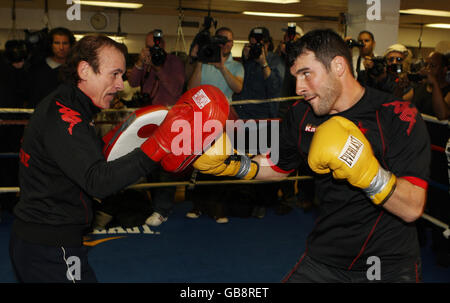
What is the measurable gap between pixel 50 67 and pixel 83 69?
93.3 inches

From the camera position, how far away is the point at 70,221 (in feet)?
5.16

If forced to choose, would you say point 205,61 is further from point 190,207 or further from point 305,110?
point 305,110

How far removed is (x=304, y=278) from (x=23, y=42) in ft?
11.5

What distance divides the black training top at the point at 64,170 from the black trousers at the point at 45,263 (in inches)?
1.1

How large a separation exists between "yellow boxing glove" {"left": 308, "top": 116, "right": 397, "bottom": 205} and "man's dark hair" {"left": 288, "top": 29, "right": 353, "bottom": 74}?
315mm

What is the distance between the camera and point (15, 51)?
3994 millimetres

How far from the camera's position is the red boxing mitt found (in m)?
1.42

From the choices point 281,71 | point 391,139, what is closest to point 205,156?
point 391,139

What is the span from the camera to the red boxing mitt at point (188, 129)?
55.7 inches

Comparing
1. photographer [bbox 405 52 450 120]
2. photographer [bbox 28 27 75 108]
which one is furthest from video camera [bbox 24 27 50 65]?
photographer [bbox 405 52 450 120]

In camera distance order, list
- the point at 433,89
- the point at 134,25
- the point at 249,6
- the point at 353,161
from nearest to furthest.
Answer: the point at 353,161 < the point at 433,89 < the point at 249,6 < the point at 134,25

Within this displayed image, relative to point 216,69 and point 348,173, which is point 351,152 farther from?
point 216,69

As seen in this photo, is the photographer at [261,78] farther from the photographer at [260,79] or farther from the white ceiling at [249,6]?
the white ceiling at [249,6]

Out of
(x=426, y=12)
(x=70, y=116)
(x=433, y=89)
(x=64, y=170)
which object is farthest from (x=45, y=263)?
(x=426, y=12)
